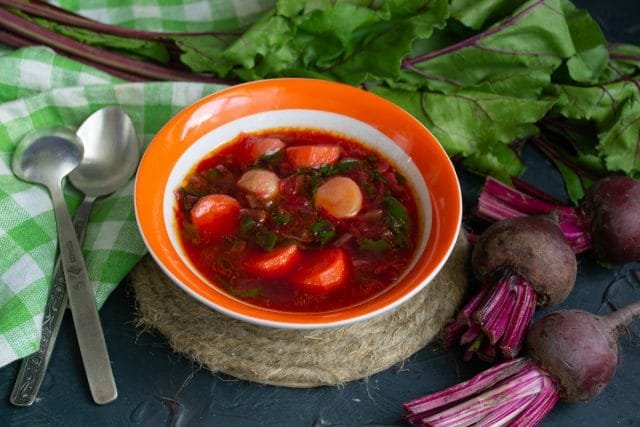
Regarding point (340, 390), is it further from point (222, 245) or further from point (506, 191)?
point (506, 191)

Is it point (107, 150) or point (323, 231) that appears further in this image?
point (107, 150)

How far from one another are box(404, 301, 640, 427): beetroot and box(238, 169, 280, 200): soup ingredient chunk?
→ 0.82 m

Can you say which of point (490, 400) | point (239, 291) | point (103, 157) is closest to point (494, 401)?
point (490, 400)

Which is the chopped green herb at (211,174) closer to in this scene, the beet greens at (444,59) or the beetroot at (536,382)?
the beet greens at (444,59)

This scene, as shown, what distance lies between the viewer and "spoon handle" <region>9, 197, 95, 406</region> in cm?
221

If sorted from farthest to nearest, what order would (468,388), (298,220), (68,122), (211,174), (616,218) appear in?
(68,122), (616,218), (211,174), (298,220), (468,388)

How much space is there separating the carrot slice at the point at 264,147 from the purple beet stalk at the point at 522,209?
823 mm

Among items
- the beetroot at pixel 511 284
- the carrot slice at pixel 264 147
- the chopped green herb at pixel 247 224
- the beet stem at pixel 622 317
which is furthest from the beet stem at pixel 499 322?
the carrot slice at pixel 264 147

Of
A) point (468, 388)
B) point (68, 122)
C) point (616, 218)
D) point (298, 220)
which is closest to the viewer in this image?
point (468, 388)

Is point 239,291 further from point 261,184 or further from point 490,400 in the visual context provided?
point 490,400

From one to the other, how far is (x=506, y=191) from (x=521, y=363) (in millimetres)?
739

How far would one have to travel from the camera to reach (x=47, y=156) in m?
2.67

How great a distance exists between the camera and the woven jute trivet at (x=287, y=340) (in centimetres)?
227

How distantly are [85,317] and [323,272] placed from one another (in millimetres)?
812
